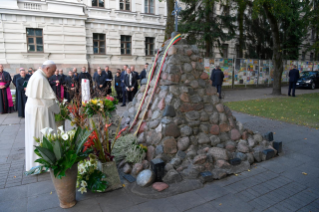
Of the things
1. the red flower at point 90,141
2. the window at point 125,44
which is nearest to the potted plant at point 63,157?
the red flower at point 90,141

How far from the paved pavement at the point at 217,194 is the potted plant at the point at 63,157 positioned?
32cm

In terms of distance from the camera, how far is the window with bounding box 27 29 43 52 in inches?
705

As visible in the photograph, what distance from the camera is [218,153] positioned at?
5.23m

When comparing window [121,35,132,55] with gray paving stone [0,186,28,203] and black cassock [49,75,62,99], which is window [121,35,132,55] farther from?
gray paving stone [0,186,28,203]

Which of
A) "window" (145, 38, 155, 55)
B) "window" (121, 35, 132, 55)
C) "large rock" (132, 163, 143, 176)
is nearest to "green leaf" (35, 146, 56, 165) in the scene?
"large rock" (132, 163, 143, 176)

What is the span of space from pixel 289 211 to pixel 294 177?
1.36 meters

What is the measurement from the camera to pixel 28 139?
4.95 meters

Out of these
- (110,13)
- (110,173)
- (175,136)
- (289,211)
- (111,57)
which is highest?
(110,13)

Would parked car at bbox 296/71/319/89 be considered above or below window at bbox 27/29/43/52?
below

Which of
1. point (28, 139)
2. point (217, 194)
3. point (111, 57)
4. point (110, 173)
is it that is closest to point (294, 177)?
point (217, 194)

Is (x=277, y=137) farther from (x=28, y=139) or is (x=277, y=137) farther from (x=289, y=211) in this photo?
(x=28, y=139)

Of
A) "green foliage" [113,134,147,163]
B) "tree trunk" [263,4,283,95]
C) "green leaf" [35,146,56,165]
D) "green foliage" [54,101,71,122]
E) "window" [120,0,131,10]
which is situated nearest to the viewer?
"green leaf" [35,146,56,165]

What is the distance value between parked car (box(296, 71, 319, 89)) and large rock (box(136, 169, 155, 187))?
74.5 ft

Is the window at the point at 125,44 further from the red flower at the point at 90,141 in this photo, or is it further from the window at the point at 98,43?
the red flower at the point at 90,141
